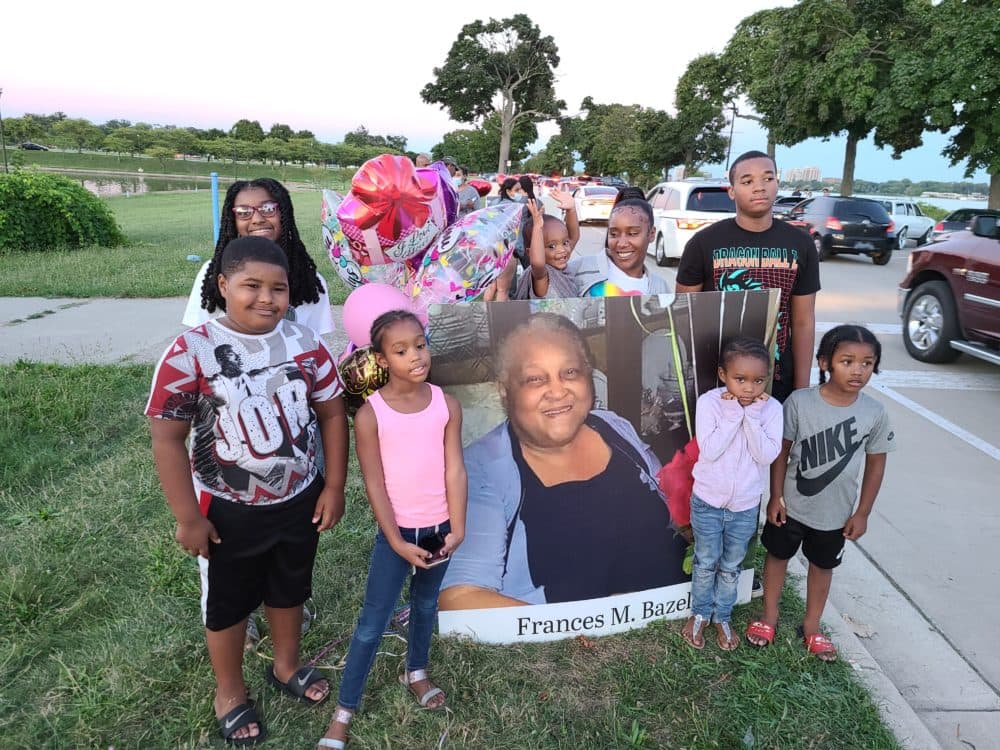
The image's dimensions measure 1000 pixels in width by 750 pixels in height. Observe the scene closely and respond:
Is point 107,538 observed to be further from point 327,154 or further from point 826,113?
point 327,154

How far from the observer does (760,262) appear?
9.02 feet

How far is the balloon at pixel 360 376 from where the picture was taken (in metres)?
2.11

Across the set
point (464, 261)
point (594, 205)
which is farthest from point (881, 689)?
point (594, 205)

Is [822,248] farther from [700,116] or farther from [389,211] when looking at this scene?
[700,116]

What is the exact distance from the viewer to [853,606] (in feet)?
9.93

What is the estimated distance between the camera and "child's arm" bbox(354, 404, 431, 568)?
1994 mm

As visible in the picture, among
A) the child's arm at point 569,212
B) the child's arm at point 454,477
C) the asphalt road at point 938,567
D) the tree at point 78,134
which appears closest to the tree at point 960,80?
the asphalt road at point 938,567

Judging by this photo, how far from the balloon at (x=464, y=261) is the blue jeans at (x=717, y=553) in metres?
1.22

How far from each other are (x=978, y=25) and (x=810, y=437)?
23.5 metres

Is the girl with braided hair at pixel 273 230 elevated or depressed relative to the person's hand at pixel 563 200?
depressed

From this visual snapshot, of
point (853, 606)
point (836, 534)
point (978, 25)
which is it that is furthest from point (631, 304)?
point (978, 25)

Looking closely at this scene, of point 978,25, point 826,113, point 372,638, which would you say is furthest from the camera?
point 826,113

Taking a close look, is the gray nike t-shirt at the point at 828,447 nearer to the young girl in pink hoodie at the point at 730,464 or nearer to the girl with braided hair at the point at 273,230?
the young girl in pink hoodie at the point at 730,464

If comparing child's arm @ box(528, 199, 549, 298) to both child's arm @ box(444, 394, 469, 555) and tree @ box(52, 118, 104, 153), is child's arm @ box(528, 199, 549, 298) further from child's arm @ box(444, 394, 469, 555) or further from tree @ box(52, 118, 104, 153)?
tree @ box(52, 118, 104, 153)
